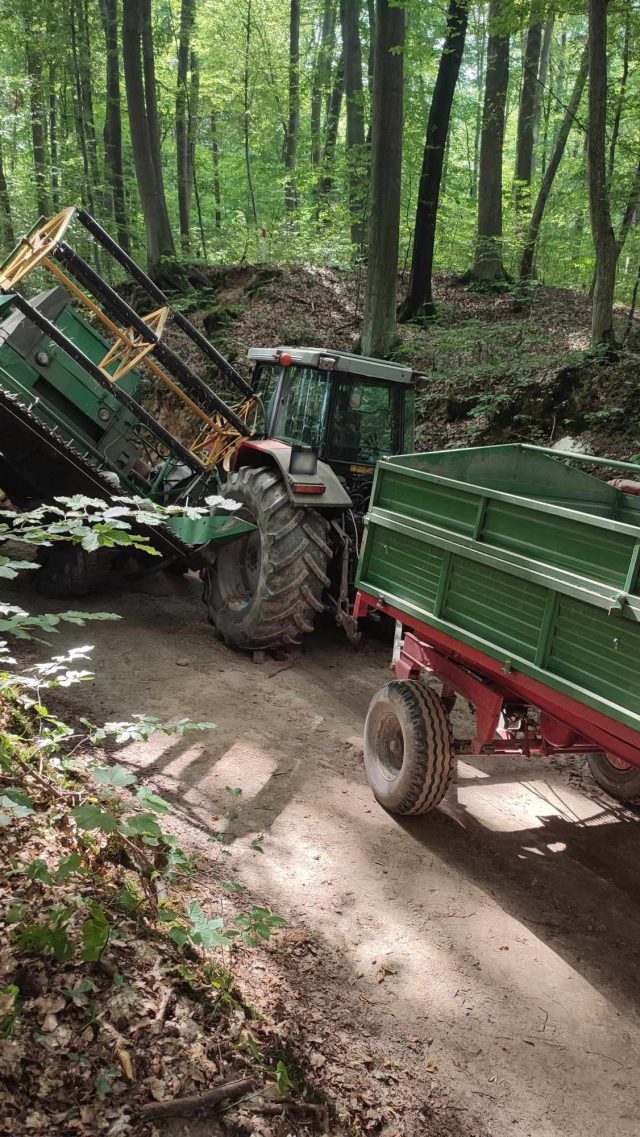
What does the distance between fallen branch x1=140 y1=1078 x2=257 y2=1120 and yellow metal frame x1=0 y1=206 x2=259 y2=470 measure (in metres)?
4.65

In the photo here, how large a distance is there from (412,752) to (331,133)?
17555mm

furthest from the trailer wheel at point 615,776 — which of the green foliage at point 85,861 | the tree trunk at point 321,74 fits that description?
the tree trunk at point 321,74

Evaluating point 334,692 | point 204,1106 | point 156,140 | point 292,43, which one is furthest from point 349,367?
point 292,43

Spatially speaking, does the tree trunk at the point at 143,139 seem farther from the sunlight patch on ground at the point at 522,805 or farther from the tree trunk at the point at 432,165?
the sunlight patch on ground at the point at 522,805

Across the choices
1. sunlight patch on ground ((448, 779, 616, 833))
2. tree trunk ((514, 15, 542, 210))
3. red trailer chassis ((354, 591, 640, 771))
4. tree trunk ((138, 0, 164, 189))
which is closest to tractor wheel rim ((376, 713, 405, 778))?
red trailer chassis ((354, 591, 640, 771))

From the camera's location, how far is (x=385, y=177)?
905 cm

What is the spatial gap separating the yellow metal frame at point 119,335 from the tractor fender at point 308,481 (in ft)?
1.97

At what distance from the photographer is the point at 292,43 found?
64.2 feet

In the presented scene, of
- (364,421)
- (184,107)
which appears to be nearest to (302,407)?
(364,421)

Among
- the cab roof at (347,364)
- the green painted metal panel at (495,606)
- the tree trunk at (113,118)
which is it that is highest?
the tree trunk at (113,118)

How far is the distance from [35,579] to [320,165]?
11628mm

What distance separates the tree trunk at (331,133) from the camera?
630 inches

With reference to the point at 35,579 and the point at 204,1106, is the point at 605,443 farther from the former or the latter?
the point at 204,1106

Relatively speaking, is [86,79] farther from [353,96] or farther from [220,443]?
[220,443]
